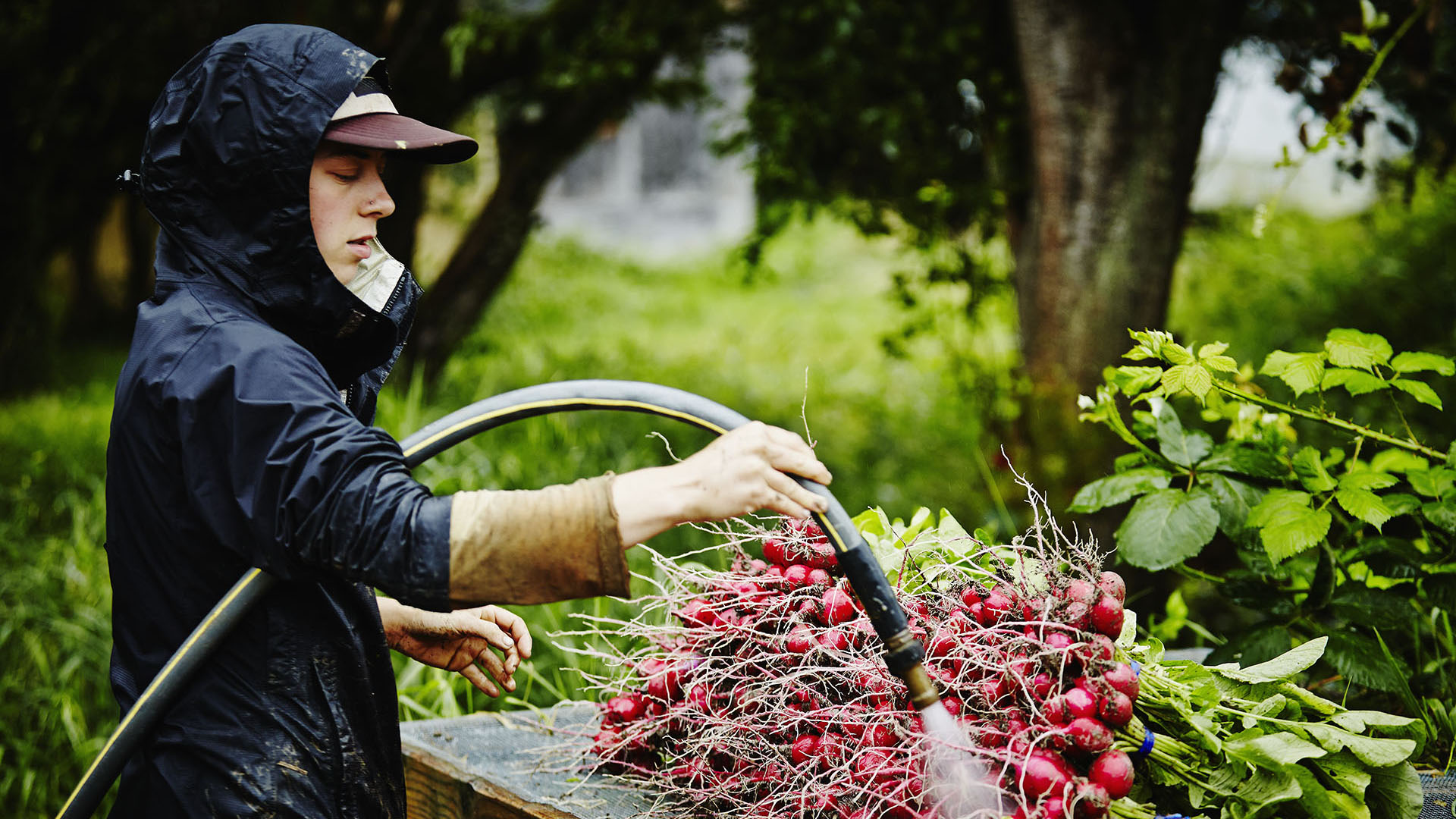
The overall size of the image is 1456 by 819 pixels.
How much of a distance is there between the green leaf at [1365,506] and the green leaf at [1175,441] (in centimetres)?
26

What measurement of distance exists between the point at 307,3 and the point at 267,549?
4806 mm

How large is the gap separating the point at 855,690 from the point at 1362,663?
1.04 m

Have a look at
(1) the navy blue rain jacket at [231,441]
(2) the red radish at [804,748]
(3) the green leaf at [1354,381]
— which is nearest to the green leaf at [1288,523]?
(3) the green leaf at [1354,381]

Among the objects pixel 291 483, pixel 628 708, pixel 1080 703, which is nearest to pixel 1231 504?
pixel 1080 703

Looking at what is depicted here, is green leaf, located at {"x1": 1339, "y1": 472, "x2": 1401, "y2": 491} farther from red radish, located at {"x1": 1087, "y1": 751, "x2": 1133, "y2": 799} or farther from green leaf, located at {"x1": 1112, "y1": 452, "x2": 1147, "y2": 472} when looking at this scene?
red radish, located at {"x1": 1087, "y1": 751, "x2": 1133, "y2": 799}

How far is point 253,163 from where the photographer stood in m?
1.43

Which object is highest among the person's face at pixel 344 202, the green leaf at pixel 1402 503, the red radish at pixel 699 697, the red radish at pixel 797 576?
the person's face at pixel 344 202

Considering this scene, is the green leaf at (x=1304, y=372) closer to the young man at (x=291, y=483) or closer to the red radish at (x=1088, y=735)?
the red radish at (x=1088, y=735)

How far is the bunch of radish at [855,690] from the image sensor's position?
1.46 meters

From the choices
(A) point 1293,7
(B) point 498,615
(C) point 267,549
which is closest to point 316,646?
(C) point 267,549

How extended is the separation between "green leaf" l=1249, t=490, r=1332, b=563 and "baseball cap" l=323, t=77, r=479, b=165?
158 centimetres

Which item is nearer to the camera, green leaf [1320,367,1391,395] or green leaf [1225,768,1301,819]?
green leaf [1225,768,1301,819]

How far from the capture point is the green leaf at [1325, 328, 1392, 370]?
82.2 inches

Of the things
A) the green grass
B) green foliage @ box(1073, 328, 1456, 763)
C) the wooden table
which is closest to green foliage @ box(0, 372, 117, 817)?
the green grass
